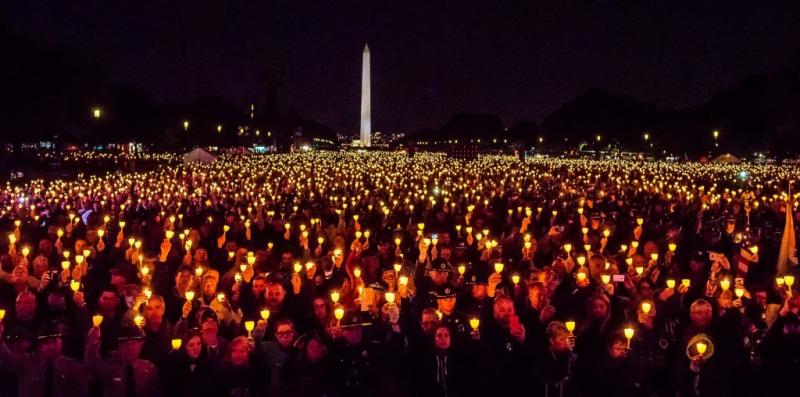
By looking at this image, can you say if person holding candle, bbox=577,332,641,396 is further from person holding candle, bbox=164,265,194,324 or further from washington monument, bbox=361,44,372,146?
washington monument, bbox=361,44,372,146

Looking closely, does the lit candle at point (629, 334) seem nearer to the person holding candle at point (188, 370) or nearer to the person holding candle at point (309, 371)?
the person holding candle at point (309, 371)

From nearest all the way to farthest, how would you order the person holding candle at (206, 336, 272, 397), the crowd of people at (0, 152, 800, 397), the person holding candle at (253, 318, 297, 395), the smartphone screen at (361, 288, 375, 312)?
the person holding candle at (206, 336, 272, 397)
the crowd of people at (0, 152, 800, 397)
the person holding candle at (253, 318, 297, 395)
the smartphone screen at (361, 288, 375, 312)

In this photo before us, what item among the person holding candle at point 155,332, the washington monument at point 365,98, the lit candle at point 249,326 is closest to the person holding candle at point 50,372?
the person holding candle at point 155,332

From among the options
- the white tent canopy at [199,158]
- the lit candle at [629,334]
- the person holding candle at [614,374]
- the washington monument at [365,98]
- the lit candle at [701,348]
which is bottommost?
the person holding candle at [614,374]

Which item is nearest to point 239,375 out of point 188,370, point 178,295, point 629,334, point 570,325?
point 188,370

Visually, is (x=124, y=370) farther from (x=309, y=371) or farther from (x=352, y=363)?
(x=352, y=363)

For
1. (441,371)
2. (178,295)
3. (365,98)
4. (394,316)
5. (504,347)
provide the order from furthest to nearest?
(365,98) → (178,295) → (394,316) → (504,347) → (441,371)

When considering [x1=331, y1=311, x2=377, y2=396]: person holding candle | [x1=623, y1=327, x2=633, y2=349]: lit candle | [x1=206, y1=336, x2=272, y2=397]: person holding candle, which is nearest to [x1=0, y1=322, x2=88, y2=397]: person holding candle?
[x1=206, y1=336, x2=272, y2=397]: person holding candle

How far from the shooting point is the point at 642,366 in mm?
6344

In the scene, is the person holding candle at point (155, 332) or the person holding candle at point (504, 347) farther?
the person holding candle at point (155, 332)

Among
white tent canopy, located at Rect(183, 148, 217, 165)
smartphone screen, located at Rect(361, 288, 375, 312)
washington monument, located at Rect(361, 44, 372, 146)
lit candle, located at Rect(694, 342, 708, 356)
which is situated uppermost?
washington monument, located at Rect(361, 44, 372, 146)

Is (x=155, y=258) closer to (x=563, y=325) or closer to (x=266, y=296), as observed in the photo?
(x=266, y=296)

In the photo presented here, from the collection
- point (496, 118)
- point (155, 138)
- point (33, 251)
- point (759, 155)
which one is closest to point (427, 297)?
point (33, 251)

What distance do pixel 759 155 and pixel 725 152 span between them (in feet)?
18.8
